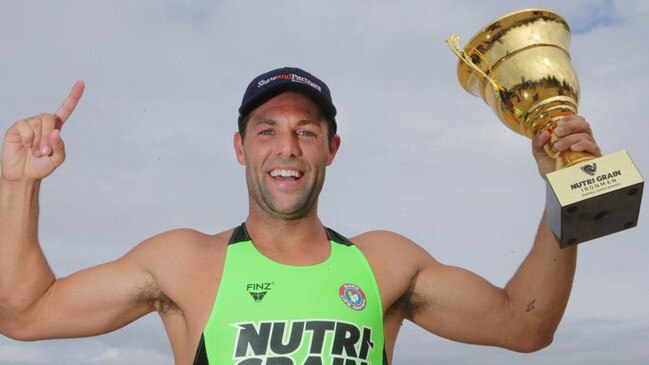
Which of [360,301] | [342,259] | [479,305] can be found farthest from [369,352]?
[479,305]

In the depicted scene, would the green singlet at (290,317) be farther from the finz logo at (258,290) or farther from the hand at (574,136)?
the hand at (574,136)

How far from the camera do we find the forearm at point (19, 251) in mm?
4727

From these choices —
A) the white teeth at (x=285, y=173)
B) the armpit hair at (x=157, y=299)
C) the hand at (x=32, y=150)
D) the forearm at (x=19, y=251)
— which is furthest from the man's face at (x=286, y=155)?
the forearm at (x=19, y=251)

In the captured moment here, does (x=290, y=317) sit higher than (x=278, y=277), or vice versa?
(x=278, y=277)

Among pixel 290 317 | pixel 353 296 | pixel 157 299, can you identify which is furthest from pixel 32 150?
pixel 353 296

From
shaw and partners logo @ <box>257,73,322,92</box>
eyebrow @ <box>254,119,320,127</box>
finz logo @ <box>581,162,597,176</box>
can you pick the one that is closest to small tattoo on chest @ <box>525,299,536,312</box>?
finz logo @ <box>581,162,597,176</box>

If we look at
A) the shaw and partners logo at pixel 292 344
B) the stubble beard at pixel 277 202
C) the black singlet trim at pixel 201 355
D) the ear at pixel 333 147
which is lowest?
the black singlet trim at pixel 201 355

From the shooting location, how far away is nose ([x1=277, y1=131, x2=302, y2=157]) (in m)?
5.07

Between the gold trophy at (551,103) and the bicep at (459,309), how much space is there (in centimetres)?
113

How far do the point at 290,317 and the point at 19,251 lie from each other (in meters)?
1.69

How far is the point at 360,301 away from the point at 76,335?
5.99 ft

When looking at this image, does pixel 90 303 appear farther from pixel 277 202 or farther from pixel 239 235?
pixel 277 202

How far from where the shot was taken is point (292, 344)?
15.2 feet

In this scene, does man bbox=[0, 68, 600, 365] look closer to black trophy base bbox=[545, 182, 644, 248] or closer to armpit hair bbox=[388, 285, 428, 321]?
armpit hair bbox=[388, 285, 428, 321]
